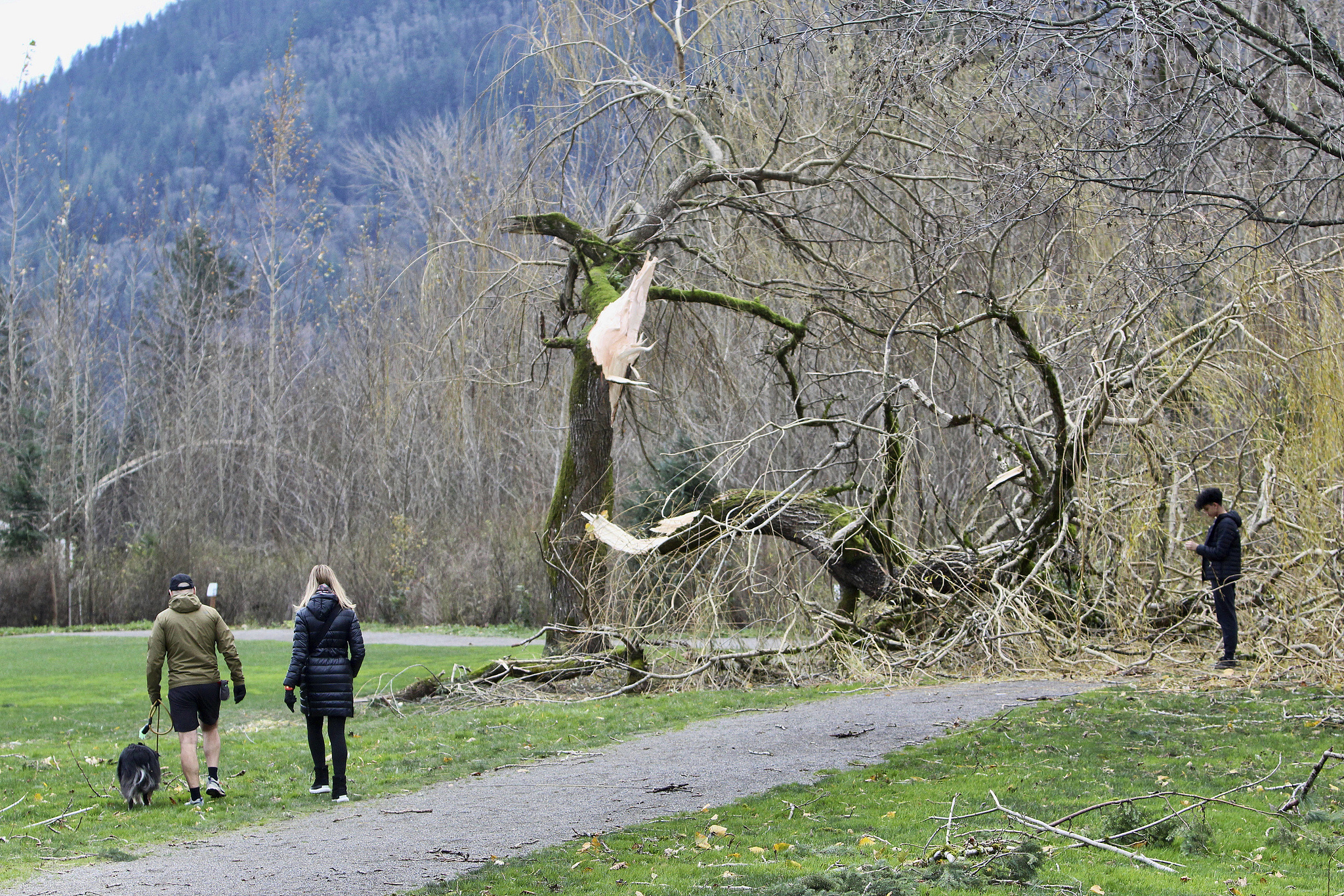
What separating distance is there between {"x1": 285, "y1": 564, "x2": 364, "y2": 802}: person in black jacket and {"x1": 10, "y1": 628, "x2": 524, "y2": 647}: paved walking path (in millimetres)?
11284

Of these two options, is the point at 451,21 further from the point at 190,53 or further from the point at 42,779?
the point at 42,779

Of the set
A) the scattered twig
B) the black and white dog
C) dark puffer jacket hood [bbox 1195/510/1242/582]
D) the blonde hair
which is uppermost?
the blonde hair

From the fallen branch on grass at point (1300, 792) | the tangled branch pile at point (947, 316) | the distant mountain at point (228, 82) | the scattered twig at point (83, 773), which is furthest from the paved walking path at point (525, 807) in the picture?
the distant mountain at point (228, 82)

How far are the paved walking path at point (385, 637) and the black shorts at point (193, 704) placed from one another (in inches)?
437

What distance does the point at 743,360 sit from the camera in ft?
67.7

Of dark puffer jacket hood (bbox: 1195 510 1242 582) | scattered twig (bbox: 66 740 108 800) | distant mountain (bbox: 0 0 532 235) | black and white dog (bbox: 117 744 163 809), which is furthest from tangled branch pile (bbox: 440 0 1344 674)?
distant mountain (bbox: 0 0 532 235)

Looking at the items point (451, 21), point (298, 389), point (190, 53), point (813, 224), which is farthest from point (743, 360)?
point (190, 53)

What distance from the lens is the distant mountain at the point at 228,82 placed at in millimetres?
110250

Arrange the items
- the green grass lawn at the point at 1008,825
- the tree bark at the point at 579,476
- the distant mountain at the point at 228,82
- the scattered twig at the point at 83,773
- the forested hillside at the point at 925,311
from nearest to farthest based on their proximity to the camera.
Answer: the green grass lawn at the point at 1008,825 < the scattered twig at the point at 83,773 < the forested hillside at the point at 925,311 < the tree bark at the point at 579,476 < the distant mountain at the point at 228,82

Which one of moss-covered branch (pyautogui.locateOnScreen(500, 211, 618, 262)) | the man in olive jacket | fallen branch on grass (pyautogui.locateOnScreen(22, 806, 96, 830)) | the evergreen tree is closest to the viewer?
fallen branch on grass (pyautogui.locateOnScreen(22, 806, 96, 830))

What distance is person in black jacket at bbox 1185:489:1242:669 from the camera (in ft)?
36.2

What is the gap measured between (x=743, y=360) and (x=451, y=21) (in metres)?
124

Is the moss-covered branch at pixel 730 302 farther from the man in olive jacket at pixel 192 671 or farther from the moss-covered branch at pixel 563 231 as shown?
the man in olive jacket at pixel 192 671

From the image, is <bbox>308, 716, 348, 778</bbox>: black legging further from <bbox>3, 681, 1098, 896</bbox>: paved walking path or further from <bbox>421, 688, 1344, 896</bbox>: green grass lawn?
<bbox>421, 688, 1344, 896</bbox>: green grass lawn
